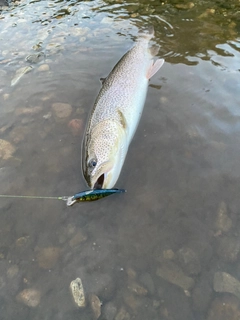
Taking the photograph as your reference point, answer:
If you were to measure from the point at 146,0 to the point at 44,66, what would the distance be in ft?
12.4

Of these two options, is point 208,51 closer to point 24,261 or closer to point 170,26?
point 170,26

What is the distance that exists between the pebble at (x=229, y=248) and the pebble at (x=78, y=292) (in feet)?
4.20

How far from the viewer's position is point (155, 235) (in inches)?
110

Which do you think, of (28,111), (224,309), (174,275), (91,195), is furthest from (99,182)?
(28,111)

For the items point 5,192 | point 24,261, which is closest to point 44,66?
point 5,192

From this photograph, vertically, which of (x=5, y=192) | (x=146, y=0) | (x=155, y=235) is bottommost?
(x=155, y=235)

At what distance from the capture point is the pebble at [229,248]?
2609 mm

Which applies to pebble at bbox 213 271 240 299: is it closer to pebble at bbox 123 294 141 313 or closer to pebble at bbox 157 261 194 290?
pebble at bbox 157 261 194 290

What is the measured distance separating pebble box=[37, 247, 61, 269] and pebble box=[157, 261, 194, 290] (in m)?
0.97

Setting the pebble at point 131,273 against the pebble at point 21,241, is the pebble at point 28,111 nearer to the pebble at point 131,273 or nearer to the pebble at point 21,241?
the pebble at point 21,241

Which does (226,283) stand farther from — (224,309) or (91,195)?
(91,195)

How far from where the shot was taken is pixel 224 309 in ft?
7.70

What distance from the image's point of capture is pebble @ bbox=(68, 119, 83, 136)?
3850mm

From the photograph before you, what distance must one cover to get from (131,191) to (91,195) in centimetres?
45
